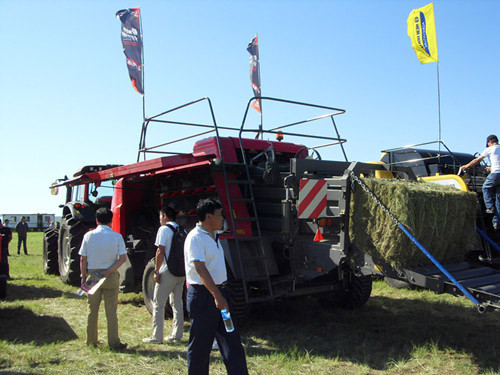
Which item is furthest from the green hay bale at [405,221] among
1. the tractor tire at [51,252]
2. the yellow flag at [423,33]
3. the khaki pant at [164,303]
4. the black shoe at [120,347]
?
the tractor tire at [51,252]

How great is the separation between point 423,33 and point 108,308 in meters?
10.0

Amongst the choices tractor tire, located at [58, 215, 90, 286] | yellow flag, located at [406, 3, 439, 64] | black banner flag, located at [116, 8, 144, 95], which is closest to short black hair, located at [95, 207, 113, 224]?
tractor tire, located at [58, 215, 90, 286]

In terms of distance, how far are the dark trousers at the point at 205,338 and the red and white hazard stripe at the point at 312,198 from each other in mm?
1955

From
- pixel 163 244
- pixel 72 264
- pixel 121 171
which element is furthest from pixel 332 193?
pixel 72 264

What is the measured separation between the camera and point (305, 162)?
559 cm

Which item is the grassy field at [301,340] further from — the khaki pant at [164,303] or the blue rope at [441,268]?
the blue rope at [441,268]

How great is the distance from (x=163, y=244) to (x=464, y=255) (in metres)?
3.50

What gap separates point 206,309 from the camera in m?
3.35

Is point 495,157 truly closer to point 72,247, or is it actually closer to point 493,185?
point 493,185

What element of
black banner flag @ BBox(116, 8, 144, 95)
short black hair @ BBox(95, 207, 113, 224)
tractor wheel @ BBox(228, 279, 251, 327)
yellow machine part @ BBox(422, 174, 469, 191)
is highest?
black banner flag @ BBox(116, 8, 144, 95)

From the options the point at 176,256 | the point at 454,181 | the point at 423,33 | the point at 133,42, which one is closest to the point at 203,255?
the point at 176,256

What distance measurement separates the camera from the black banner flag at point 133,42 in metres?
9.12

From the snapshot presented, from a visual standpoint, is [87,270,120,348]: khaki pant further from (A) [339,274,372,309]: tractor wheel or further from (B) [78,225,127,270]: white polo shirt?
(A) [339,274,372,309]: tractor wheel

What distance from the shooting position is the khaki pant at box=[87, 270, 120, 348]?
16.2 ft
